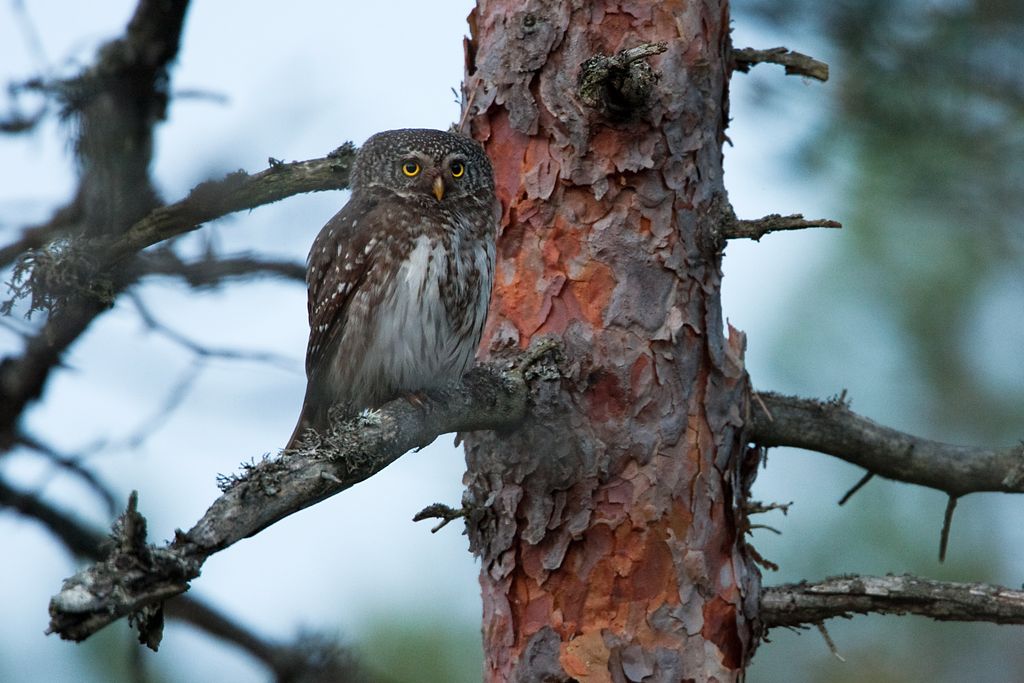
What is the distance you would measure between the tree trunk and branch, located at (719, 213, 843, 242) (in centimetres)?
7

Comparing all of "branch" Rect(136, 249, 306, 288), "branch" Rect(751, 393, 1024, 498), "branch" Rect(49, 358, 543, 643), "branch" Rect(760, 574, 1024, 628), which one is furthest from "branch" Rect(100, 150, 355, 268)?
"branch" Rect(760, 574, 1024, 628)

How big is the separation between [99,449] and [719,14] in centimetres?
229

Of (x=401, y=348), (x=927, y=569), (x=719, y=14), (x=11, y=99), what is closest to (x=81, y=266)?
(x=11, y=99)

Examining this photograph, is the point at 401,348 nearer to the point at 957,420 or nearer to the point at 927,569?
the point at 927,569

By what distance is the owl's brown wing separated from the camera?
3.92 metres

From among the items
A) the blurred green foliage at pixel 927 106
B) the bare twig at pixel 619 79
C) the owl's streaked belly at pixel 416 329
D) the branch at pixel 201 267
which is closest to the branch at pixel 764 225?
the bare twig at pixel 619 79

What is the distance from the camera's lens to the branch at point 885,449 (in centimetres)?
349

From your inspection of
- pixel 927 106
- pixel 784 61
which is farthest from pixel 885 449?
pixel 927 106

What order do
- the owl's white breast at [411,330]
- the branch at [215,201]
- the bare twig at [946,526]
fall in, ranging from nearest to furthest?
the branch at [215,201] → the bare twig at [946,526] → the owl's white breast at [411,330]

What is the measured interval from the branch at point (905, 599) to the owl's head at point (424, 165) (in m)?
1.61

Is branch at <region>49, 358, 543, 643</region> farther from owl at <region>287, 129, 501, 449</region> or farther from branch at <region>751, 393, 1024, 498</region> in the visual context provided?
branch at <region>751, 393, 1024, 498</region>

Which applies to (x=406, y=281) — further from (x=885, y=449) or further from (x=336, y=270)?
(x=885, y=449)

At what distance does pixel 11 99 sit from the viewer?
10.2 ft

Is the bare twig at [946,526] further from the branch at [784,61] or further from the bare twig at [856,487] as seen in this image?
the branch at [784,61]
